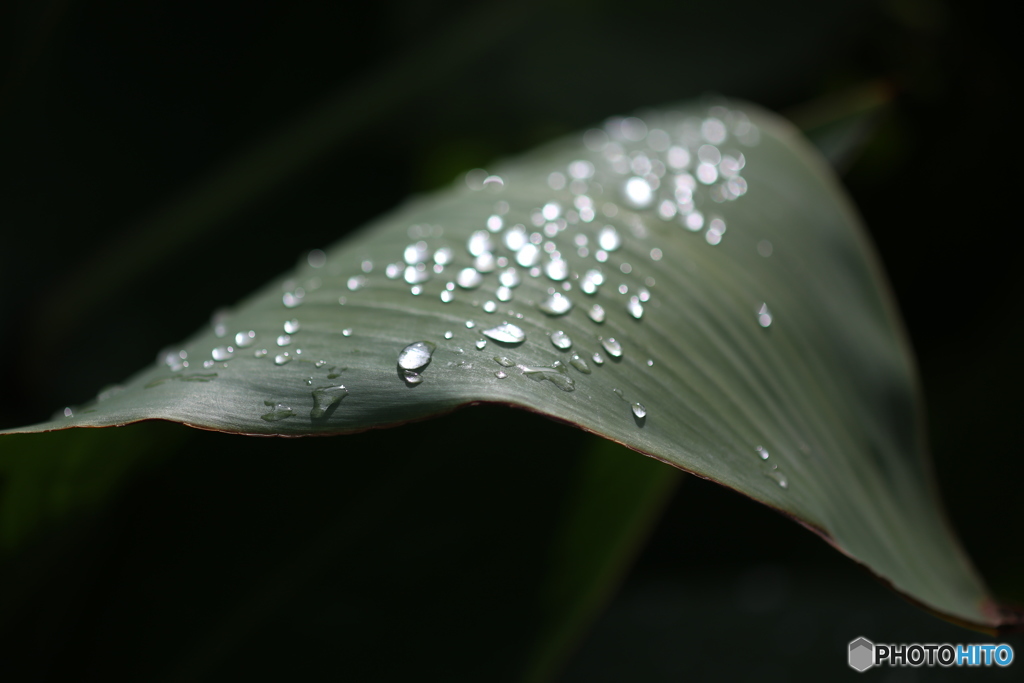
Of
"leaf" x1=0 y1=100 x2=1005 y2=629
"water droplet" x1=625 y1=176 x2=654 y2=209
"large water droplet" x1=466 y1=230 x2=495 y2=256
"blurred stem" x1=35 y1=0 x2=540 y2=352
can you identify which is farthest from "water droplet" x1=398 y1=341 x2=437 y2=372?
"blurred stem" x1=35 y1=0 x2=540 y2=352

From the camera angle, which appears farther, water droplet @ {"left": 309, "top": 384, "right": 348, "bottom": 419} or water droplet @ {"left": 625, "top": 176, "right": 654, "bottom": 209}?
water droplet @ {"left": 625, "top": 176, "right": 654, "bottom": 209}

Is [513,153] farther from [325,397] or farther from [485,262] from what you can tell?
[325,397]

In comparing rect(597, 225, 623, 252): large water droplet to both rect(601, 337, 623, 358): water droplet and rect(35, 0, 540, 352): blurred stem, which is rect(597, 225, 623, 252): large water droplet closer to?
rect(601, 337, 623, 358): water droplet

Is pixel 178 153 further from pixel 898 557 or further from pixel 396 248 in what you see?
pixel 898 557

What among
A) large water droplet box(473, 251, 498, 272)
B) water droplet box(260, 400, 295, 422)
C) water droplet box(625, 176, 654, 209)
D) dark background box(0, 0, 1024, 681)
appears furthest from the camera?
dark background box(0, 0, 1024, 681)

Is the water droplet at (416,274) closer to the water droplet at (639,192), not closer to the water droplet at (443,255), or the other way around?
the water droplet at (443,255)
